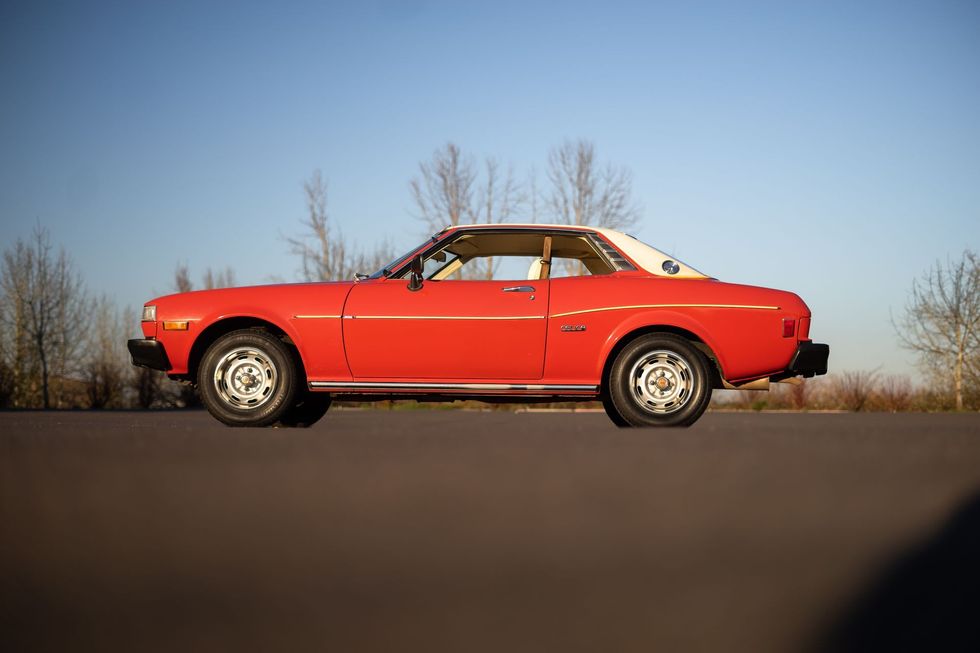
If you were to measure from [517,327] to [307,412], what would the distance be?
7.46 ft

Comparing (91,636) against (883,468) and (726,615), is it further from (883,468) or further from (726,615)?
(883,468)

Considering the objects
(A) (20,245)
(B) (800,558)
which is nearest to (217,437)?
(B) (800,558)

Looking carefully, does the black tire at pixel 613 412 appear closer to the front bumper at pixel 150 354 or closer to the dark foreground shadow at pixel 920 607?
the dark foreground shadow at pixel 920 607

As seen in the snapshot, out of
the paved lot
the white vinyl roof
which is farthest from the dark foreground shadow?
the white vinyl roof

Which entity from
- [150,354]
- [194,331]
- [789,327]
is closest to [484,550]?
[789,327]

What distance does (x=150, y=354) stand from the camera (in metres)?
6.54

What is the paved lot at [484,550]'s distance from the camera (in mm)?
2088

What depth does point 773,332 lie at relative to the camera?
20.6 feet

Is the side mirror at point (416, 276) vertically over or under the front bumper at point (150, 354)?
over

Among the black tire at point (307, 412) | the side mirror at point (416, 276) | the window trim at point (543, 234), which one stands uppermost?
the window trim at point (543, 234)

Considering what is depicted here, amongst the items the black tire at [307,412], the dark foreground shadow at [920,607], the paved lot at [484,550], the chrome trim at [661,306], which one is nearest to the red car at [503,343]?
the chrome trim at [661,306]

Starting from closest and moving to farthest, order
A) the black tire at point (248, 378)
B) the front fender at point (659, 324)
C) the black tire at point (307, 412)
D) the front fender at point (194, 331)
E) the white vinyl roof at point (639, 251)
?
the front fender at point (659, 324), the black tire at point (248, 378), the front fender at point (194, 331), the white vinyl roof at point (639, 251), the black tire at point (307, 412)

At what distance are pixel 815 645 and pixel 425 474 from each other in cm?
180

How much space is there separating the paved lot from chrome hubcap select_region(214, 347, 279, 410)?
233cm
